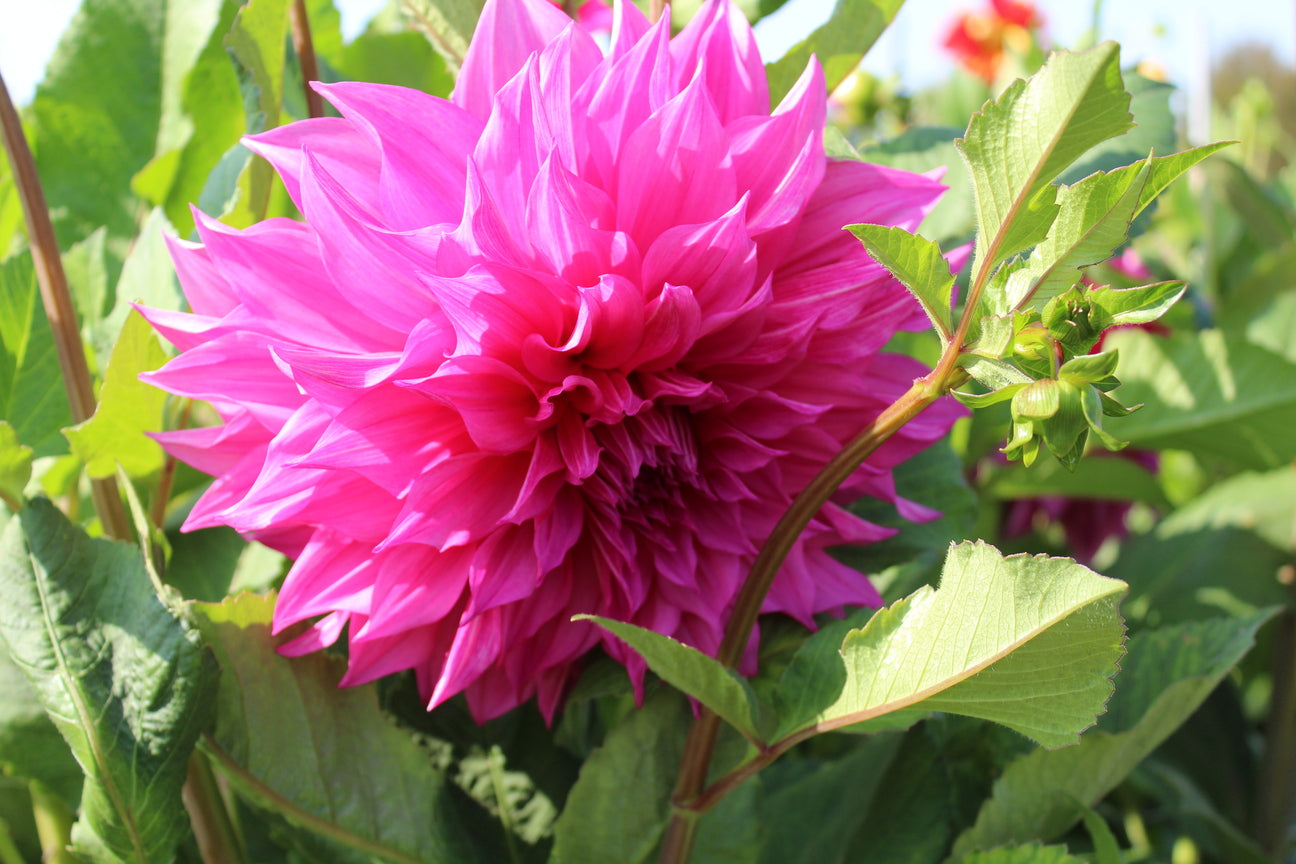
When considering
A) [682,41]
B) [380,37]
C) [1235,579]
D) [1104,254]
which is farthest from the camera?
[1235,579]

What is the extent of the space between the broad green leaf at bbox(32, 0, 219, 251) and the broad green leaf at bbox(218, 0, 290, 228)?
207 millimetres

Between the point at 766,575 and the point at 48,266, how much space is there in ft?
1.09

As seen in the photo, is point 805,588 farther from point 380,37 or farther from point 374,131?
point 380,37

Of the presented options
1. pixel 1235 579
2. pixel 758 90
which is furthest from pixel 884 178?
pixel 1235 579

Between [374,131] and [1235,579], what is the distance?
0.86m

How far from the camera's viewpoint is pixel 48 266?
449 mm

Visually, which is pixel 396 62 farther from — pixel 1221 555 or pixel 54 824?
pixel 1221 555

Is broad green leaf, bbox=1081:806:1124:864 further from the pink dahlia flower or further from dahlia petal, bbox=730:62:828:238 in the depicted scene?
dahlia petal, bbox=730:62:828:238

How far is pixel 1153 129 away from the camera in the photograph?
0.59 metres

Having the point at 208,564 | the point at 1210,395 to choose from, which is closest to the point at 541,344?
the point at 208,564

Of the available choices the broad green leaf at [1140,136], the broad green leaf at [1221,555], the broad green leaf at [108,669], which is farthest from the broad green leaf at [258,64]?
the broad green leaf at [1221,555]

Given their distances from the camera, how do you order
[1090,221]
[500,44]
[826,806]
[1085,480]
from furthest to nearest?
[1085,480], [826,806], [500,44], [1090,221]

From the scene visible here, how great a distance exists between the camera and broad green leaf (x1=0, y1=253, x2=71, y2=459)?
1.69ft

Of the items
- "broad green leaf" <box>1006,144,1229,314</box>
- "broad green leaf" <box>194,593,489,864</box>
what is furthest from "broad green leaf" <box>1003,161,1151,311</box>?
"broad green leaf" <box>194,593,489,864</box>
